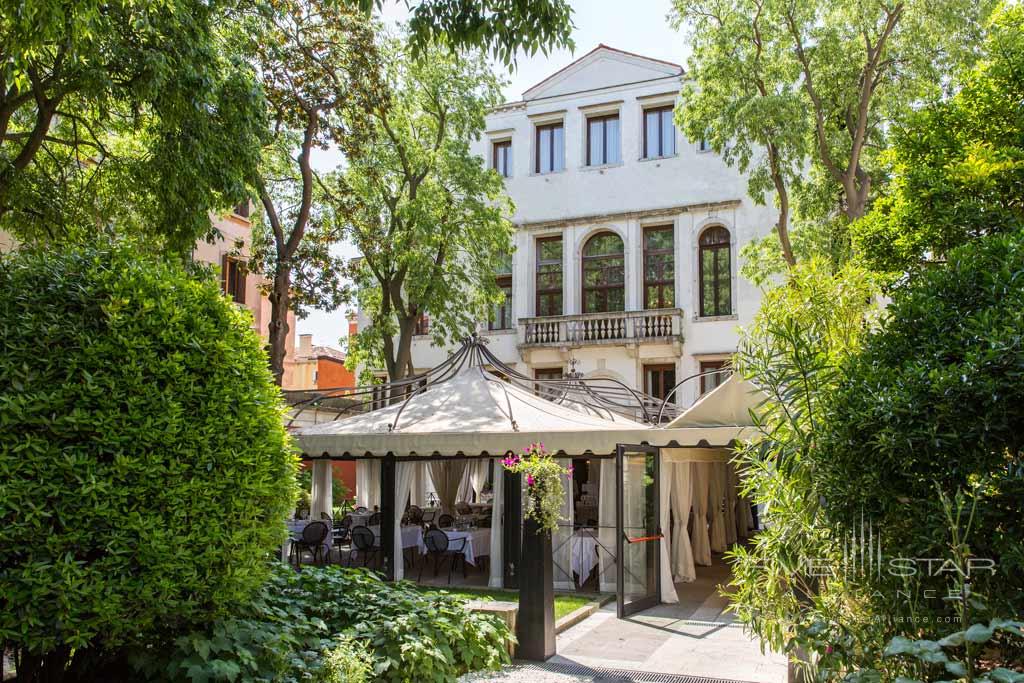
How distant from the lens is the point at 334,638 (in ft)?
20.1

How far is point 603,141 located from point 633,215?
2.50 meters

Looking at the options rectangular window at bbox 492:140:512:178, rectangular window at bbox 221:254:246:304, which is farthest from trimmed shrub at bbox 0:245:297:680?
rectangular window at bbox 221:254:246:304

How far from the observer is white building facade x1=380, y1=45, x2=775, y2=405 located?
21891 millimetres

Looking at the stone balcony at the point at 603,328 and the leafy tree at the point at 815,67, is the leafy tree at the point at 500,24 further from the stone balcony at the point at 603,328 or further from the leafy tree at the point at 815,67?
the stone balcony at the point at 603,328

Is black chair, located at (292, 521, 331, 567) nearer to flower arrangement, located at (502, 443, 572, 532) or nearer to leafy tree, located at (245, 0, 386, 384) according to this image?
leafy tree, located at (245, 0, 386, 384)

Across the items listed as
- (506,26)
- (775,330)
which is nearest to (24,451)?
(775,330)

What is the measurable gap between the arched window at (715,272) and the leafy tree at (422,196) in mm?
6134

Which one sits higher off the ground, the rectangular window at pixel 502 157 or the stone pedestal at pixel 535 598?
the rectangular window at pixel 502 157

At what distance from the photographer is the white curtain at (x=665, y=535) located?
12.0m

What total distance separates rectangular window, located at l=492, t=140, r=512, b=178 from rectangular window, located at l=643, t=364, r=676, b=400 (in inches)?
288

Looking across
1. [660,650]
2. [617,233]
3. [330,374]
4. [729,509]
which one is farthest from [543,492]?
[330,374]

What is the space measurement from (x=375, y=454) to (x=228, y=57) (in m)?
5.88

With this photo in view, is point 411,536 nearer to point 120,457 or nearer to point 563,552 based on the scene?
point 563,552

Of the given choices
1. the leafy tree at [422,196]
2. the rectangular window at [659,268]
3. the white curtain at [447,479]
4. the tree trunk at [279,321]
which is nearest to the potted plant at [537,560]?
the tree trunk at [279,321]
